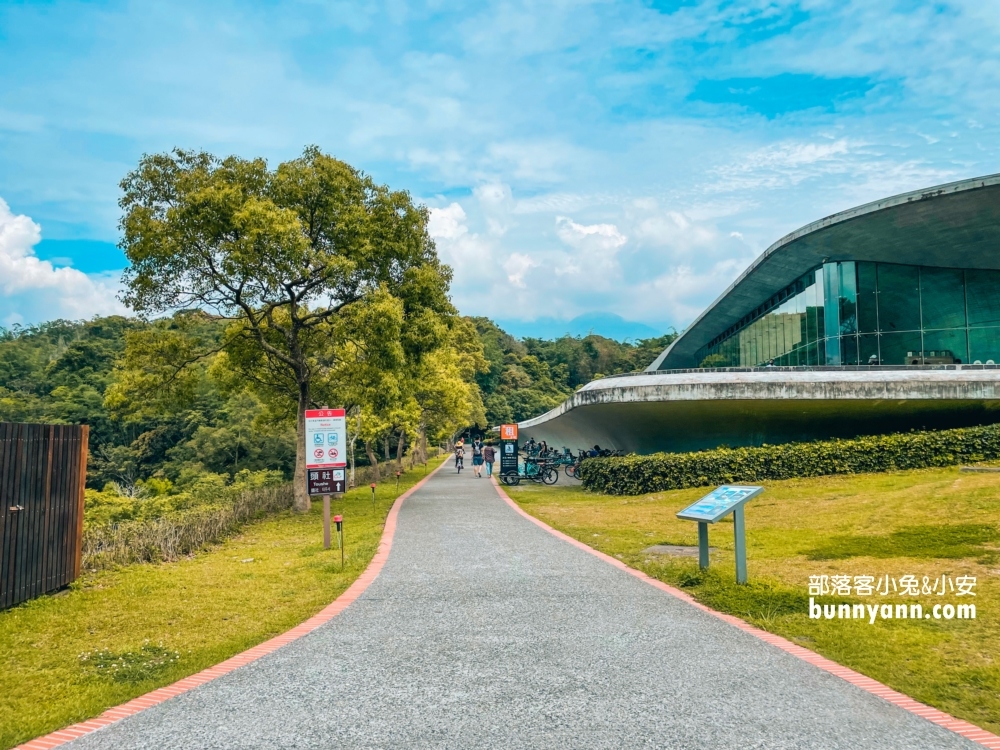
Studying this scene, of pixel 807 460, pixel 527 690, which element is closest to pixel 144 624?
pixel 527 690

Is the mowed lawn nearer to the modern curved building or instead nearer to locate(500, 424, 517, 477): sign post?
the modern curved building

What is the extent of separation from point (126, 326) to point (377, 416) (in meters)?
38.5

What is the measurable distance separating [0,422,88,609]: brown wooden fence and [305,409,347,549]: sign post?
384cm

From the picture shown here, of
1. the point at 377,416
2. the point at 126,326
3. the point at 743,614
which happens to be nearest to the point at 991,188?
the point at 743,614

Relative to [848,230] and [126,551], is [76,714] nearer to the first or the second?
[126,551]

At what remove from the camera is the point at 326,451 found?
11.8 metres

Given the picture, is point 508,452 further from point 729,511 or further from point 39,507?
point 39,507

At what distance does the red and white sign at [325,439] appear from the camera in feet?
38.4

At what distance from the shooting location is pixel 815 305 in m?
24.7

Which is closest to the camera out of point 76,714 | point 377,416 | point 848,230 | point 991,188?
→ point 76,714

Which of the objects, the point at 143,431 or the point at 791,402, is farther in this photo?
the point at 143,431

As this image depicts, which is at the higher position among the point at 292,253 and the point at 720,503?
the point at 292,253

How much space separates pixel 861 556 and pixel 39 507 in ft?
30.1

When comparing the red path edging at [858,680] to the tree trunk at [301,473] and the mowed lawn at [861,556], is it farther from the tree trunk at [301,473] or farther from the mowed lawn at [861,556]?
the tree trunk at [301,473]
